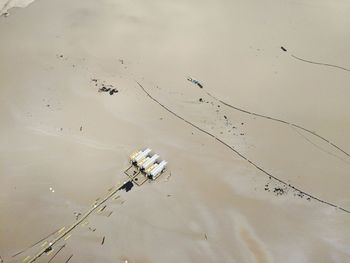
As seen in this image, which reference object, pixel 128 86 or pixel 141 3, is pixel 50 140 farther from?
pixel 141 3

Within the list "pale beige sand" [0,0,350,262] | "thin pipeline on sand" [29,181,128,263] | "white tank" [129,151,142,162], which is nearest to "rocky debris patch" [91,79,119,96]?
"pale beige sand" [0,0,350,262]

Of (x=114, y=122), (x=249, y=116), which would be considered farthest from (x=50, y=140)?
(x=249, y=116)

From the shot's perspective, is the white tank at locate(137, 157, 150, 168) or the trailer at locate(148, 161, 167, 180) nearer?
the trailer at locate(148, 161, 167, 180)

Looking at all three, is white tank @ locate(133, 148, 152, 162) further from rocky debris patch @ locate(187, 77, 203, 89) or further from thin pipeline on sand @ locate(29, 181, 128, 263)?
rocky debris patch @ locate(187, 77, 203, 89)

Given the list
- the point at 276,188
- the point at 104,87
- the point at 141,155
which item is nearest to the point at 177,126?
the point at 141,155

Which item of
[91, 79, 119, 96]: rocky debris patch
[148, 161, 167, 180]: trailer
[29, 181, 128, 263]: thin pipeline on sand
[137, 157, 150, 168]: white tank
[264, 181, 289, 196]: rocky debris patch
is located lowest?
[264, 181, 289, 196]: rocky debris patch

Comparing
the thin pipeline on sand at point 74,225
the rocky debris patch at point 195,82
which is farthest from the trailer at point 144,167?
the rocky debris patch at point 195,82
